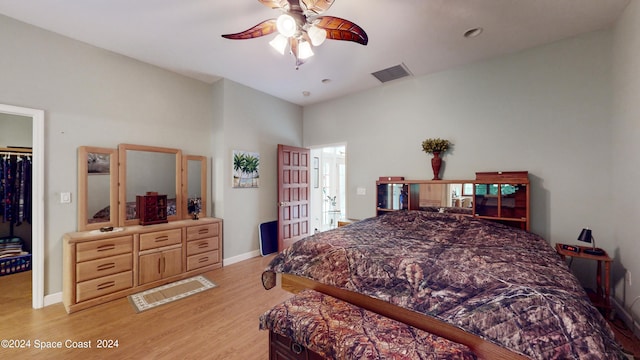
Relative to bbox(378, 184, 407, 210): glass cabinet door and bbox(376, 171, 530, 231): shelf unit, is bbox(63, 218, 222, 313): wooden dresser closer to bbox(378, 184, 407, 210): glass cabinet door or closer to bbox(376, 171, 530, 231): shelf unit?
bbox(378, 184, 407, 210): glass cabinet door

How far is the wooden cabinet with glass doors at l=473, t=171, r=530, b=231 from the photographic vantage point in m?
2.73

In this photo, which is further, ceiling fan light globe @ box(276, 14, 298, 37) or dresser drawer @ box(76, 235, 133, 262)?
dresser drawer @ box(76, 235, 133, 262)

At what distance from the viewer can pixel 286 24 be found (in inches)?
71.0

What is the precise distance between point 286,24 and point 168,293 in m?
3.16

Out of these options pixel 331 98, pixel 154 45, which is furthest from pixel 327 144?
pixel 154 45

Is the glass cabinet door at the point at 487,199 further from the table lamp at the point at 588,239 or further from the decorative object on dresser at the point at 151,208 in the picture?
the decorative object on dresser at the point at 151,208

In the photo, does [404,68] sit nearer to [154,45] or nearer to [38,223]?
[154,45]

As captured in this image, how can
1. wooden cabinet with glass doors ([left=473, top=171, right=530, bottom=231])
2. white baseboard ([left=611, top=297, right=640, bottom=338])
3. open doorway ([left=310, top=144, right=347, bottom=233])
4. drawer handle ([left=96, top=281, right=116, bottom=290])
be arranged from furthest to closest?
open doorway ([left=310, top=144, right=347, bottom=233]) → wooden cabinet with glass doors ([left=473, top=171, right=530, bottom=231]) → drawer handle ([left=96, top=281, right=116, bottom=290]) → white baseboard ([left=611, top=297, right=640, bottom=338])

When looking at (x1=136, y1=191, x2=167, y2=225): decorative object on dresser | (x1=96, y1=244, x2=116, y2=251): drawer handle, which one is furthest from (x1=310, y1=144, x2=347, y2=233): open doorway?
(x1=96, y1=244, x2=116, y2=251): drawer handle

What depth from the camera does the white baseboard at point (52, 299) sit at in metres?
2.52

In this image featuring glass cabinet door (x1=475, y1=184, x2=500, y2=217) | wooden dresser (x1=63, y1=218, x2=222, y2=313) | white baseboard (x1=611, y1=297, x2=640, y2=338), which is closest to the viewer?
white baseboard (x1=611, y1=297, x2=640, y2=338)

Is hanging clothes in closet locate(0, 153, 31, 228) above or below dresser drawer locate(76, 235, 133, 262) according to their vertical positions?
above

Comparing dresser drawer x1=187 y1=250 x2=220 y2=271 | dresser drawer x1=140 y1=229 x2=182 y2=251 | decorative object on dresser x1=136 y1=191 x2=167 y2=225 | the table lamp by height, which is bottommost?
dresser drawer x1=187 y1=250 x2=220 y2=271

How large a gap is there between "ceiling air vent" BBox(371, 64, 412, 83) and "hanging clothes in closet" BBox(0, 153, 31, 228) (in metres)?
5.35
